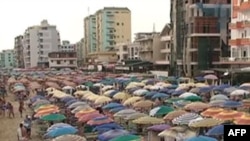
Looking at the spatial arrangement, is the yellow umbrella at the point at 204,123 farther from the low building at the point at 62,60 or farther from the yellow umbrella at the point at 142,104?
the low building at the point at 62,60

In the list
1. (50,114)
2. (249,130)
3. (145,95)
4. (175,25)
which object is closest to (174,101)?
(145,95)

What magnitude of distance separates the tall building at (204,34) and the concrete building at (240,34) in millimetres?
7909

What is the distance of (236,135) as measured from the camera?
6102 millimetres

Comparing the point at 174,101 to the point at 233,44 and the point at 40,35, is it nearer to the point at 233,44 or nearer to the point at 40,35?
the point at 233,44

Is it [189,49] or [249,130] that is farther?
[189,49]

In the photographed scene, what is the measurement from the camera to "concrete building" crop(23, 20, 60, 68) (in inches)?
4993

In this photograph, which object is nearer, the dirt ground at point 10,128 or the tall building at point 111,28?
the dirt ground at point 10,128

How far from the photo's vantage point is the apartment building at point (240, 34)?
43.0 metres

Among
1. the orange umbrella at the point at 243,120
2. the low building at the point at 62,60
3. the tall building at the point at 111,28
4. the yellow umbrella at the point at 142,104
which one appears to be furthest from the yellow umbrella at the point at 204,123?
the low building at the point at 62,60

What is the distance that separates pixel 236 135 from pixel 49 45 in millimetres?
123931

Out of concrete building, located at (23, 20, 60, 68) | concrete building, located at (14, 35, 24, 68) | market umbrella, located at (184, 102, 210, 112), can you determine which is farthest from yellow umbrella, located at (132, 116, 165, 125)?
concrete building, located at (14, 35, 24, 68)

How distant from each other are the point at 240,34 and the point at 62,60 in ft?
241

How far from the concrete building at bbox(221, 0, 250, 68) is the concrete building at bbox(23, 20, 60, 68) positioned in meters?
86.2

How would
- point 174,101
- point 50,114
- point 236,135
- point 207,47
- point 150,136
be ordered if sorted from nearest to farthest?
point 236,135 < point 150,136 < point 50,114 < point 174,101 < point 207,47
